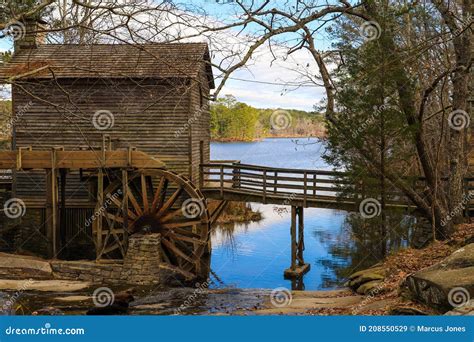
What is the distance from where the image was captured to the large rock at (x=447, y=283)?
643 centimetres

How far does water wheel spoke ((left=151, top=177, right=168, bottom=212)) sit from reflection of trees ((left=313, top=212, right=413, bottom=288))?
6240 millimetres

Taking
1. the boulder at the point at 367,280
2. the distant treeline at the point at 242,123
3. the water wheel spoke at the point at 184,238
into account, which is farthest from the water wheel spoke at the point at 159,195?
the distant treeline at the point at 242,123

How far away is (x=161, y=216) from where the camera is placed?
18234 millimetres

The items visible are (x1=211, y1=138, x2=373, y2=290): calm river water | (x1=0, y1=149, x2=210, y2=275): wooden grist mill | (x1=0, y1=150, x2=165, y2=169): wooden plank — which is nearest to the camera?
(x1=0, y1=150, x2=165, y2=169): wooden plank

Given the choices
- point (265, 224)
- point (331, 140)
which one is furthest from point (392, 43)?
point (265, 224)

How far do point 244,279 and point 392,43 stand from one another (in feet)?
30.9

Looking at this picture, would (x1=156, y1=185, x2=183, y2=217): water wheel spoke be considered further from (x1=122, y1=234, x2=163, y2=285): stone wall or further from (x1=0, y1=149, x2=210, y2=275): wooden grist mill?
(x1=122, y1=234, x2=163, y2=285): stone wall

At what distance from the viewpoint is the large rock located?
6.43 m

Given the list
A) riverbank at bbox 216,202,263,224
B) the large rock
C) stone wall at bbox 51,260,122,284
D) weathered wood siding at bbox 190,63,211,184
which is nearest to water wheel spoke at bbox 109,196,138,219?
stone wall at bbox 51,260,122,284

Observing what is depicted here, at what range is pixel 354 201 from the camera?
16125 mm

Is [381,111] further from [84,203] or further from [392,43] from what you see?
[84,203]

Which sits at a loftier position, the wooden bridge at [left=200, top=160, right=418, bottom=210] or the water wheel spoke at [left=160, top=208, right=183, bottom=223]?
the wooden bridge at [left=200, top=160, right=418, bottom=210]

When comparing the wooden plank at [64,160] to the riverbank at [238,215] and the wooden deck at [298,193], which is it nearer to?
the wooden deck at [298,193]

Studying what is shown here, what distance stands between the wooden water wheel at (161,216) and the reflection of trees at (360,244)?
469cm
